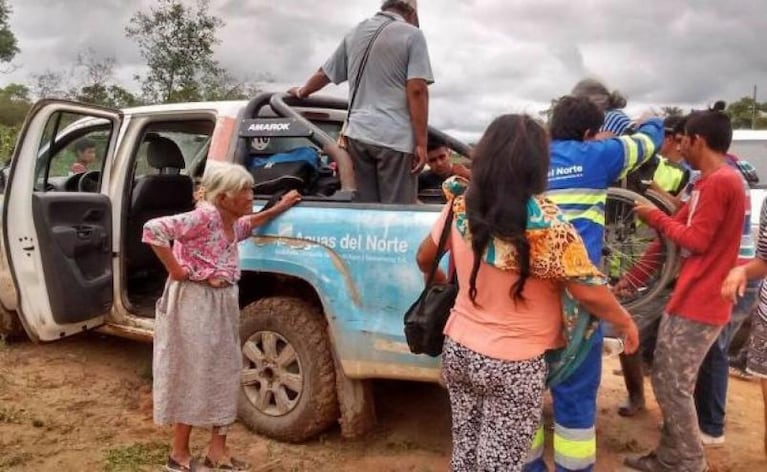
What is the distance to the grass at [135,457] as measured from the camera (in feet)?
11.6

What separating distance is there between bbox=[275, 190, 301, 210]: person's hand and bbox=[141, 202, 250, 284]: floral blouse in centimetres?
36

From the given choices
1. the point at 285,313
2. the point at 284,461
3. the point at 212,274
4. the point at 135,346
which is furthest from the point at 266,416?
the point at 135,346

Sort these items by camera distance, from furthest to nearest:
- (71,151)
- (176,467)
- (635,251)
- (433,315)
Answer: (71,151) → (635,251) → (176,467) → (433,315)

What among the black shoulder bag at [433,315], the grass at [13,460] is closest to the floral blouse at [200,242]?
the black shoulder bag at [433,315]

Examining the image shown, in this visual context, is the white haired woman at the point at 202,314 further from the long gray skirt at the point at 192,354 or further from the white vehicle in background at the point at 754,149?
the white vehicle in background at the point at 754,149

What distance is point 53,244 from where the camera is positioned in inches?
169

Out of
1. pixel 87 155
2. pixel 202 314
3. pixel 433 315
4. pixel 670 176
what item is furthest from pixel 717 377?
pixel 87 155

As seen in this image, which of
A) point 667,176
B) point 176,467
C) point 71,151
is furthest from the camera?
point 71,151

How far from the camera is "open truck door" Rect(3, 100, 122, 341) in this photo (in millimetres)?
4262

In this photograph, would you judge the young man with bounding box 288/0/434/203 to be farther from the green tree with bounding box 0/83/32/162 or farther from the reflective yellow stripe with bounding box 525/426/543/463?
the green tree with bounding box 0/83/32/162

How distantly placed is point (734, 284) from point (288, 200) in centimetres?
212

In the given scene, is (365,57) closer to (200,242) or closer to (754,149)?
(200,242)

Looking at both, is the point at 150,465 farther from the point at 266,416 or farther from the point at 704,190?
the point at 704,190

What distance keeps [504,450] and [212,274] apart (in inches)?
64.1
